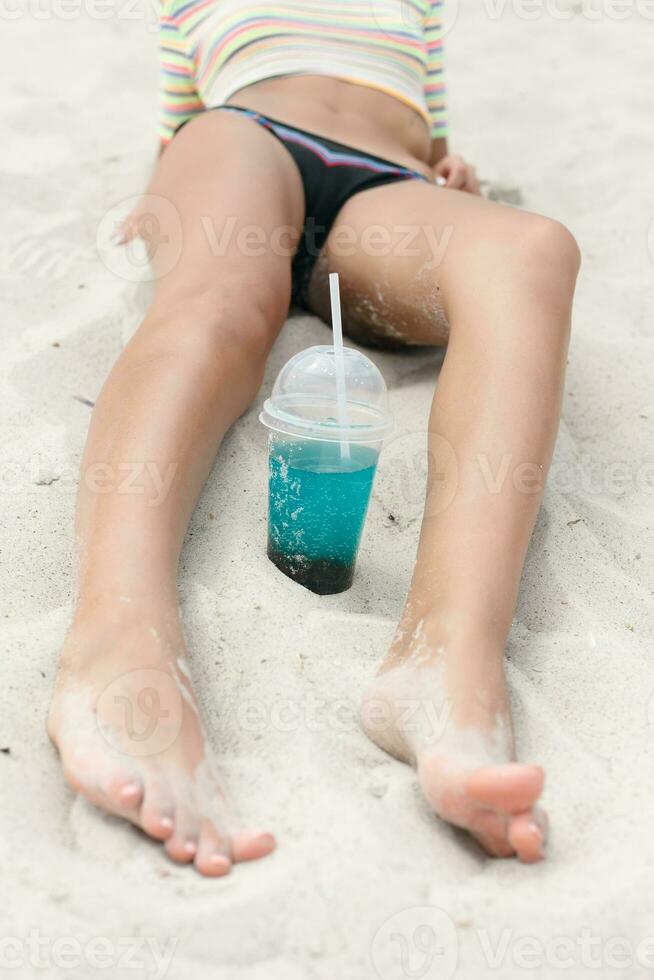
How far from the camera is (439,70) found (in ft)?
6.23

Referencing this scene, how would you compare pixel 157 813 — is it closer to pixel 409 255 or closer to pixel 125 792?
pixel 125 792

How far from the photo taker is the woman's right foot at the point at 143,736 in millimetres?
903

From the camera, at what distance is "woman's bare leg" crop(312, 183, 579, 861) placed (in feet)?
3.04

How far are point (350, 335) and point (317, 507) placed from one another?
576 millimetres

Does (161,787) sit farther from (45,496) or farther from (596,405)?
(596,405)

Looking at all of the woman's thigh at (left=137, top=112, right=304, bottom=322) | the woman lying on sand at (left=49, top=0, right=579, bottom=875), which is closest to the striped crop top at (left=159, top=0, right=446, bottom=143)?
the woman lying on sand at (left=49, top=0, right=579, bottom=875)

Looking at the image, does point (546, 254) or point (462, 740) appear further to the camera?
point (546, 254)

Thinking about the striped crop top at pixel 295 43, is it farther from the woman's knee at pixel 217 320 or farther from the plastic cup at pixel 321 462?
the plastic cup at pixel 321 462

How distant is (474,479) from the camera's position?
3.67ft

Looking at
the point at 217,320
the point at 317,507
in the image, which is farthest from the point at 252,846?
the point at 217,320

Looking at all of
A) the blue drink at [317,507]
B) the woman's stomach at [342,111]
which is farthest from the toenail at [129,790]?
the woman's stomach at [342,111]

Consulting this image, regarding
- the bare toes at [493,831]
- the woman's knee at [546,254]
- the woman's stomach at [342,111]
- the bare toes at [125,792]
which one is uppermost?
the woman's knee at [546,254]

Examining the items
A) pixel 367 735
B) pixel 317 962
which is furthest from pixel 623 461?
pixel 317 962

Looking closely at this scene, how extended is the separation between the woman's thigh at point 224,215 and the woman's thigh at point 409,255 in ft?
0.33
